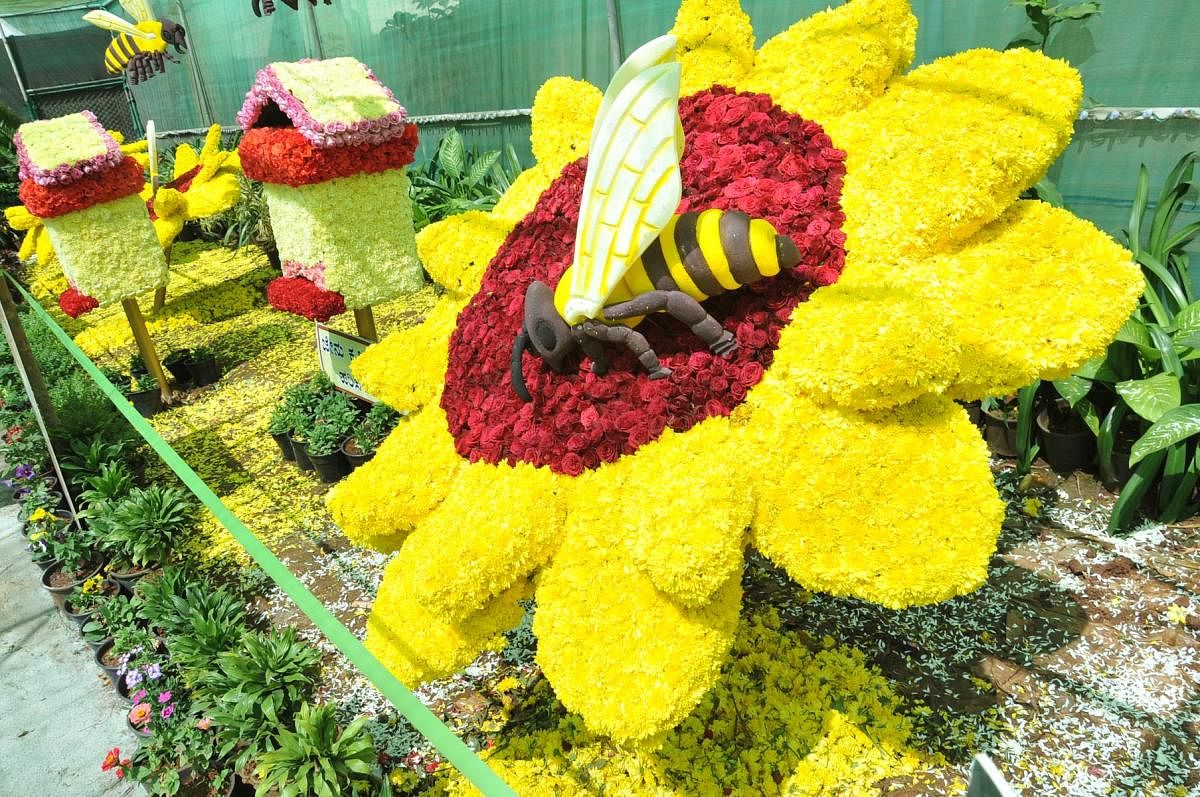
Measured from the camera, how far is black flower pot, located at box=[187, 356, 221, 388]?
20.0ft

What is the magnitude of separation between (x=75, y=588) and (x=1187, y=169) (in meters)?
5.96

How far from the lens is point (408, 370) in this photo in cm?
199

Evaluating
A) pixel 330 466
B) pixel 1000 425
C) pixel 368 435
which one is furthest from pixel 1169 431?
pixel 330 466

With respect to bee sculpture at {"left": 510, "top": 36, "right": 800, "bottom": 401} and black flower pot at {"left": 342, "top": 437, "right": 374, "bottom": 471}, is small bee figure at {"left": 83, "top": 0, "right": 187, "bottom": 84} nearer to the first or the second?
Result: black flower pot at {"left": 342, "top": 437, "right": 374, "bottom": 471}

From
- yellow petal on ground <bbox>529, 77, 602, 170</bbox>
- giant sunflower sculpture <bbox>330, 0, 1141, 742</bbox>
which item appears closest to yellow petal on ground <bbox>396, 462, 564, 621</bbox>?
giant sunflower sculpture <bbox>330, 0, 1141, 742</bbox>

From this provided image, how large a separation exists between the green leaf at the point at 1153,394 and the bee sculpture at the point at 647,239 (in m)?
2.82

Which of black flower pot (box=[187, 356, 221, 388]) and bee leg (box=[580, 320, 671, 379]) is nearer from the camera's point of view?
bee leg (box=[580, 320, 671, 379])

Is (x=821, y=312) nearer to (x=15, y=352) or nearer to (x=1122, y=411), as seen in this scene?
(x=1122, y=411)

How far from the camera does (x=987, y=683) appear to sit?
2.62m

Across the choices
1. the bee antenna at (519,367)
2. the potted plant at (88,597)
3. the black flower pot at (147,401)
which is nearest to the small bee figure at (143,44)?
the black flower pot at (147,401)

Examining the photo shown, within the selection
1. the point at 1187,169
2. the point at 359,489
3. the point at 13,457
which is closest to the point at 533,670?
the point at 359,489

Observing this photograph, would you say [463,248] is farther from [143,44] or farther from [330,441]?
[143,44]

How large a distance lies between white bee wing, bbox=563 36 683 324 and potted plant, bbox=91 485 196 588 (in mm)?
3415

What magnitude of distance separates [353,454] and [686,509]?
11.5 ft
